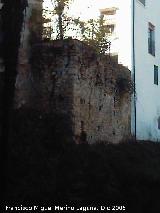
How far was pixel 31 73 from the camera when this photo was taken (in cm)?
1680

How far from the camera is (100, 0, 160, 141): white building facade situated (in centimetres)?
2256

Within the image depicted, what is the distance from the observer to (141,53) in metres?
23.7

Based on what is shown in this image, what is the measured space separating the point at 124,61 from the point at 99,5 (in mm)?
2934

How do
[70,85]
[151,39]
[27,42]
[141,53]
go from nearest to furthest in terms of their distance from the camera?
[70,85]
[27,42]
[141,53]
[151,39]

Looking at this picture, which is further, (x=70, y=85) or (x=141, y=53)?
(x=141, y=53)

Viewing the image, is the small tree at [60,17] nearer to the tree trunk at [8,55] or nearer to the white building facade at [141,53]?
the white building facade at [141,53]

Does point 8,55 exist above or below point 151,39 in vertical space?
below

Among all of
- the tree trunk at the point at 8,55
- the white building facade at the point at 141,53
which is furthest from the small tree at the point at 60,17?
the tree trunk at the point at 8,55

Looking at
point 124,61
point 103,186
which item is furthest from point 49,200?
point 124,61

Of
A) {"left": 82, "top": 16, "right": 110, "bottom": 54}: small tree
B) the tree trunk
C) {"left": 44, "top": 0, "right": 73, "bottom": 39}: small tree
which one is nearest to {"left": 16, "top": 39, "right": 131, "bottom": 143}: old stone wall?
{"left": 82, "top": 16, "right": 110, "bottom": 54}: small tree

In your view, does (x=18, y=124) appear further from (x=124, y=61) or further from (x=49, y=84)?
(x=124, y=61)

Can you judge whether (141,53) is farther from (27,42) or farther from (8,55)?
(8,55)

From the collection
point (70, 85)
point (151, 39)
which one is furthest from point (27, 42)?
point (151, 39)

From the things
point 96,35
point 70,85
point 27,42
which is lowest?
point 70,85
